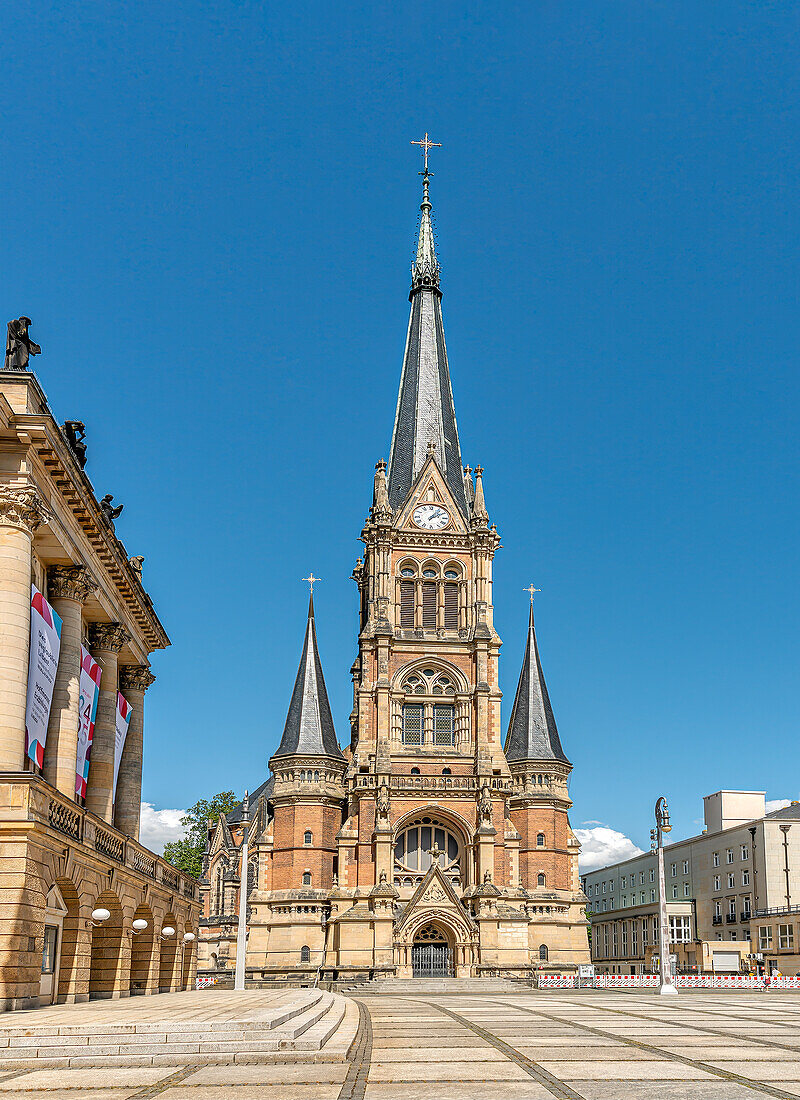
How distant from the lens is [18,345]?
84.8 ft

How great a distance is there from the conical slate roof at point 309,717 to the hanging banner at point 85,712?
44840 millimetres

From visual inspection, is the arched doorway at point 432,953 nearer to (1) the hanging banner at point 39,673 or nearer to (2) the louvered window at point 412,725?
(2) the louvered window at point 412,725

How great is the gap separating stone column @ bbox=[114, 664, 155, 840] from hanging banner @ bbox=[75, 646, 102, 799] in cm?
481

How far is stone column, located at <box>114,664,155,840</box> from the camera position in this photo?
38469 millimetres

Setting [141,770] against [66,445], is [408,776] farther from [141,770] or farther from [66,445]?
[66,445]

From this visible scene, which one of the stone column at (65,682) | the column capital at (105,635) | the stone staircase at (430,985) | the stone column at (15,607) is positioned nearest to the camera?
the stone column at (15,607)

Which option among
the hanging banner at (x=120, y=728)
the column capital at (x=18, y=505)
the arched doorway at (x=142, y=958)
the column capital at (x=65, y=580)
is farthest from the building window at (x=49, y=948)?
the hanging banner at (x=120, y=728)

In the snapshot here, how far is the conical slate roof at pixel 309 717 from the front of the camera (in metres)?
78.2

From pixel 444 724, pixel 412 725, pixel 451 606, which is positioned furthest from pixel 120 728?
pixel 451 606

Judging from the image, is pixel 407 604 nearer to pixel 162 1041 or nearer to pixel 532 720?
pixel 532 720

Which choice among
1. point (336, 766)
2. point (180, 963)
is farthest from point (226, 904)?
point (180, 963)

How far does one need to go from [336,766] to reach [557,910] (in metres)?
17.5

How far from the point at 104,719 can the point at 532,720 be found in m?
51.4

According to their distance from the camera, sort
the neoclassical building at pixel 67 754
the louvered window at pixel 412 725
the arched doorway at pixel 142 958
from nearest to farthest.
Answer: the neoclassical building at pixel 67 754 → the arched doorway at pixel 142 958 → the louvered window at pixel 412 725
